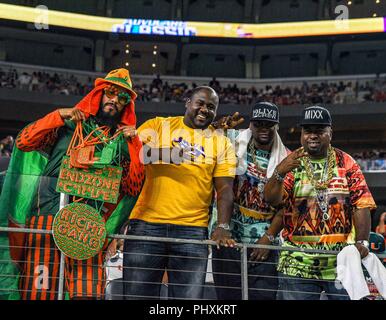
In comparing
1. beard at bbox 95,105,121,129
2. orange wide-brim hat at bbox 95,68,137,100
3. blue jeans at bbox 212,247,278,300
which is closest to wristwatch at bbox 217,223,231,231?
blue jeans at bbox 212,247,278,300

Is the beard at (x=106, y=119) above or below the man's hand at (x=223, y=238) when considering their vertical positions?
above

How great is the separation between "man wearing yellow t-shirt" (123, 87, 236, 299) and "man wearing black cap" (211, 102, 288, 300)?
199 millimetres

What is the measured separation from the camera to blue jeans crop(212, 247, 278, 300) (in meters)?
3.87

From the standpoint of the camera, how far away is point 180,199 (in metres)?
3.73

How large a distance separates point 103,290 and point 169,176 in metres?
0.85

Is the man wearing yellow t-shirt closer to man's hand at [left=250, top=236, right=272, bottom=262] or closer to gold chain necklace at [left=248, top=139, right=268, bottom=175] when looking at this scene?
gold chain necklace at [left=248, top=139, right=268, bottom=175]

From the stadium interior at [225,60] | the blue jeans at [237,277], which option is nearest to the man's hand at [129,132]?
the blue jeans at [237,277]

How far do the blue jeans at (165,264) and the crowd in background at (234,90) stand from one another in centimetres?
1838

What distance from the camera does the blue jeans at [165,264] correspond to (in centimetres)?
359

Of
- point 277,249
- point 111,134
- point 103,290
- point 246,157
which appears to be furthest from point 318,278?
point 111,134

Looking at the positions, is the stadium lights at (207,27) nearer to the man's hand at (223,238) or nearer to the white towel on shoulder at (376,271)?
the man's hand at (223,238)

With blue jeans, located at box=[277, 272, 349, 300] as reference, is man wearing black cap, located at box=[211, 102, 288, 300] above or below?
above

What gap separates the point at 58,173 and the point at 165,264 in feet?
3.09

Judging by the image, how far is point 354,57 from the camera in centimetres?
2550
